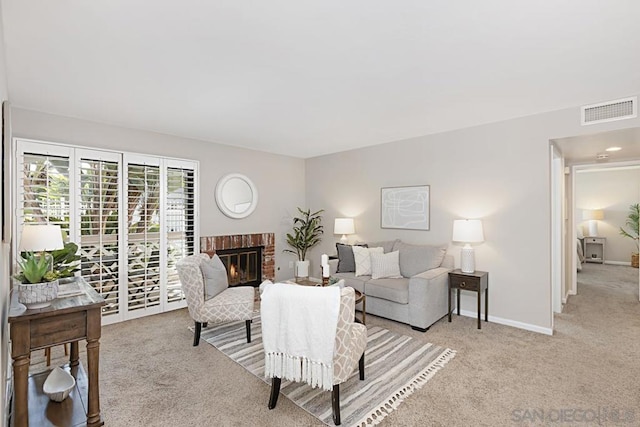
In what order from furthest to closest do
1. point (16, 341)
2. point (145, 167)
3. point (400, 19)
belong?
point (145, 167) → point (400, 19) → point (16, 341)

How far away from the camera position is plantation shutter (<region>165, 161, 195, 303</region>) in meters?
4.38

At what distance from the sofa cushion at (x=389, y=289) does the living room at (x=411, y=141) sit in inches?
24.1

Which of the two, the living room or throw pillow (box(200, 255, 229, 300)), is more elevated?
the living room

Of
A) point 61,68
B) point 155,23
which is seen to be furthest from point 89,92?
point 155,23

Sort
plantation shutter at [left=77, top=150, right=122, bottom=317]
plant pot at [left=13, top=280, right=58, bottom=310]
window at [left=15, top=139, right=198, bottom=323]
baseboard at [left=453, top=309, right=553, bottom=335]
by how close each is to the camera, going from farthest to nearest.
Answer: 1. plantation shutter at [left=77, top=150, right=122, bottom=317]
2. baseboard at [left=453, top=309, right=553, bottom=335]
3. window at [left=15, top=139, right=198, bottom=323]
4. plant pot at [left=13, top=280, right=58, bottom=310]

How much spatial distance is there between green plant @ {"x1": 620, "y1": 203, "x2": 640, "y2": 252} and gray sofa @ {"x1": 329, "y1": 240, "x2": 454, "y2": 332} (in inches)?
266

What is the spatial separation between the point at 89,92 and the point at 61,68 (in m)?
0.48

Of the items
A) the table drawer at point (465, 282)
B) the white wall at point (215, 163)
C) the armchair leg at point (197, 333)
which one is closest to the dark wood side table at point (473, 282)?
the table drawer at point (465, 282)

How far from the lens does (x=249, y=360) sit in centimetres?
293

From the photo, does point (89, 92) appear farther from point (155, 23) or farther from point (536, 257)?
point (536, 257)

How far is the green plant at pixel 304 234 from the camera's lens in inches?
233

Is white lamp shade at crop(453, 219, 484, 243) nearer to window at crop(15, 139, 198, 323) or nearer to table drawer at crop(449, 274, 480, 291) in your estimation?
table drawer at crop(449, 274, 480, 291)

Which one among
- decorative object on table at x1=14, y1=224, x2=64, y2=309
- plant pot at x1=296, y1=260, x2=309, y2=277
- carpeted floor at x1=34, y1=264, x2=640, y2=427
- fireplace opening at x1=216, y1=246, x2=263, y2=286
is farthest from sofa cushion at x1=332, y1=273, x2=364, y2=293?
decorative object on table at x1=14, y1=224, x2=64, y2=309

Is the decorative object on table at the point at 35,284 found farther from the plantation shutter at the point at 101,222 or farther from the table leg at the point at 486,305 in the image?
the table leg at the point at 486,305
